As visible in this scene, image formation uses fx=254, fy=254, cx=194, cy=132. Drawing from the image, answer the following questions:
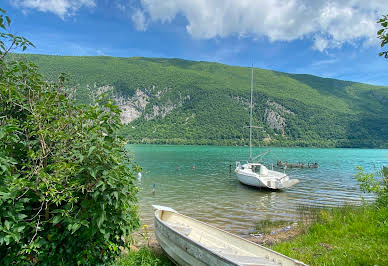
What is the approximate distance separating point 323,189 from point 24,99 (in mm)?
26404

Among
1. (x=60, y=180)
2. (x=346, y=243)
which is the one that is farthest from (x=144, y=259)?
(x=346, y=243)

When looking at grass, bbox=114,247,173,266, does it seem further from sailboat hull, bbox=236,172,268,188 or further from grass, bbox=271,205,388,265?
sailboat hull, bbox=236,172,268,188

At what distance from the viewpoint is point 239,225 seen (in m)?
13.0

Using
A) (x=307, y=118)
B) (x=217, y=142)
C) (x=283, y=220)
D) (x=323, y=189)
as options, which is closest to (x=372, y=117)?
(x=307, y=118)

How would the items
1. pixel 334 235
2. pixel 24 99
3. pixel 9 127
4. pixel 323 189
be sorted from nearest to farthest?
1. pixel 9 127
2. pixel 24 99
3. pixel 334 235
4. pixel 323 189

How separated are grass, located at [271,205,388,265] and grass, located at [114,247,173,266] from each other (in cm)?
329

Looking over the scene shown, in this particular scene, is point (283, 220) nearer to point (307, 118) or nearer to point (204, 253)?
point (204, 253)

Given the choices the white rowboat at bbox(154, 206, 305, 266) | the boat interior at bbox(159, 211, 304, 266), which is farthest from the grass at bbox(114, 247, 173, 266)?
the boat interior at bbox(159, 211, 304, 266)

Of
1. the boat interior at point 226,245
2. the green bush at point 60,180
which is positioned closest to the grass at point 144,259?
the boat interior at point 226,245

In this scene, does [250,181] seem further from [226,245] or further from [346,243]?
[226,245]

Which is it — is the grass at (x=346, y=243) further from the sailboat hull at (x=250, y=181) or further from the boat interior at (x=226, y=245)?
the sailboat hull at (x=250, y=181)

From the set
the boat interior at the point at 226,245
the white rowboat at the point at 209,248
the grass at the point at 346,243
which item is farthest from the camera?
the grass at the point at 346,243

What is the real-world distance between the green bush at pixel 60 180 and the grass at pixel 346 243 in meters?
4.92

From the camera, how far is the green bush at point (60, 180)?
3.67 metres
